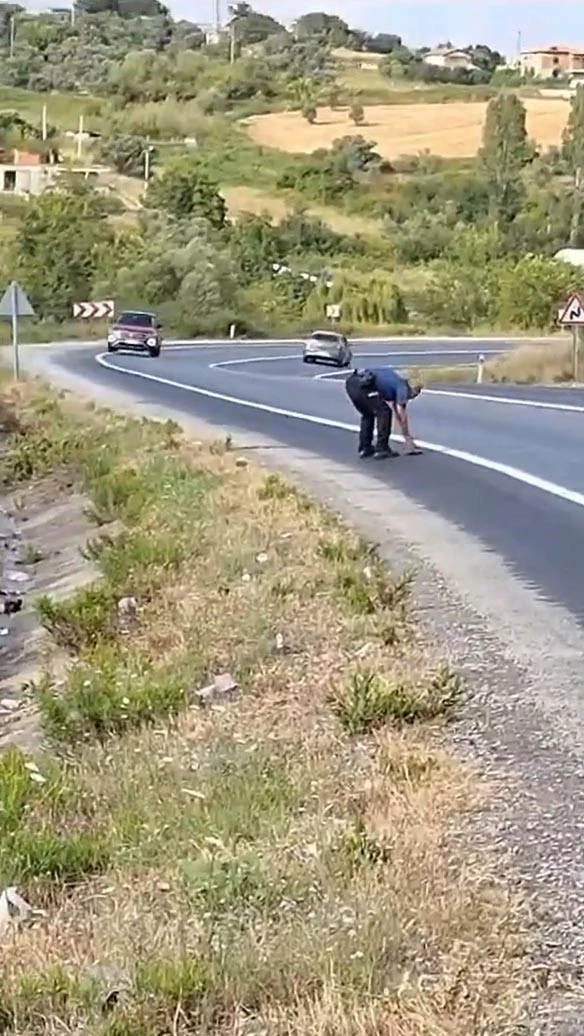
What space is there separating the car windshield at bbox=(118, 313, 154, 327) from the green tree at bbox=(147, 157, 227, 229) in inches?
1084

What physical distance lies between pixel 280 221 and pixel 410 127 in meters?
35.8

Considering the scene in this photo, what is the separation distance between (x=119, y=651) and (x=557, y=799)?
5.29 m

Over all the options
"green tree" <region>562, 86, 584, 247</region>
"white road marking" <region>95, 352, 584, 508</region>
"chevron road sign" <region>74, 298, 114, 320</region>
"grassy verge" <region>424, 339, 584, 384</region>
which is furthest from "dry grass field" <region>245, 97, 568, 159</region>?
"white road marking" <region>95, 352, 584, 508</region>

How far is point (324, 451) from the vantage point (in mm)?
22297

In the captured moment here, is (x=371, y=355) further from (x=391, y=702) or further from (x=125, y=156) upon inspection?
(x=125, y=156)

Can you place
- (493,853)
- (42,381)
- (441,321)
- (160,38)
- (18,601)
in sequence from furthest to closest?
(160,38) < (441,321) < (42,381) < (18,601) < (493,853)

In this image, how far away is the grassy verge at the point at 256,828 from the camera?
17.3 ft

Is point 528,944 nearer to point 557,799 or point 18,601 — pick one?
point 557,799

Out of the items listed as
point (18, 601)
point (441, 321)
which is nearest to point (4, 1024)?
point (18, 601)

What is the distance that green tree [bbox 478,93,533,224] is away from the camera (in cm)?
8981

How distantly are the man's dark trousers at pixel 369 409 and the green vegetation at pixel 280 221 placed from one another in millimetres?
45763

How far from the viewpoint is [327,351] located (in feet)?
179

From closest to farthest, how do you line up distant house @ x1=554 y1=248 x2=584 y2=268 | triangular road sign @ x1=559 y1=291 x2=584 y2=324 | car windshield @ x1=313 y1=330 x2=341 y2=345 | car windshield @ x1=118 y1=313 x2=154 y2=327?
triangular road sign @ x1=559 y1=291 x2=584 y2=324, car windshield @ x1=313 y1=330 x2=341 y2=345, car windshield @ x1=118 y1=313 x2=154 y2=327, distant house @ x1=554 y1=248 x2=584 y2=268

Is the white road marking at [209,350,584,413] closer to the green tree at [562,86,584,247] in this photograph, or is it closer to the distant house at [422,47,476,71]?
the green tree at [562,86,584,247]
